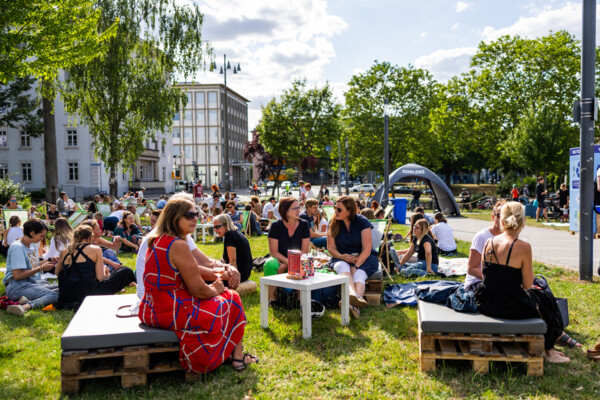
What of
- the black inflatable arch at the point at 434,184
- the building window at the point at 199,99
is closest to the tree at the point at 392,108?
the black inflatable arch at the point at 434,184

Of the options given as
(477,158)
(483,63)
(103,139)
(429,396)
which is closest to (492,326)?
(429,396)

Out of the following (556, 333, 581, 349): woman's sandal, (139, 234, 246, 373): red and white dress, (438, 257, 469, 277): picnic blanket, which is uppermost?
(139, 234, 246, 373): red and white dress

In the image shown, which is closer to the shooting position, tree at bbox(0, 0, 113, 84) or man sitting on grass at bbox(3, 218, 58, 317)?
man sitting on grass at bbox(3, 218, 58, 317)

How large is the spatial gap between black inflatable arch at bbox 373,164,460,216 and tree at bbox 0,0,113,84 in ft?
51.6

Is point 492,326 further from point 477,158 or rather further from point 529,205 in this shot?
point 477,158

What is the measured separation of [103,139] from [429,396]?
958 inches

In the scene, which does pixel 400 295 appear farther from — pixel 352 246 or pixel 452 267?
pixel 452 267

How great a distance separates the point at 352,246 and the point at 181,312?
3.34 meters

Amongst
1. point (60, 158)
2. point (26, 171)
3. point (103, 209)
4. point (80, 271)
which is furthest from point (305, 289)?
point (26, 171)

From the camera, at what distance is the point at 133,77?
24359 mm

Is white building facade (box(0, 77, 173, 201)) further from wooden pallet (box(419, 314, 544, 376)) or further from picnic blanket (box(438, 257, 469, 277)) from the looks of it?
wooden pallet (box(419, 314, 544, 376))

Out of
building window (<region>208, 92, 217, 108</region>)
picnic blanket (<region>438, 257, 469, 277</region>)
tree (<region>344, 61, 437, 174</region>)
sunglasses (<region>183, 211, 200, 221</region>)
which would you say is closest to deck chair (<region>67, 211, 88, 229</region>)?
picnic blanket (<region>438, 257, 469, 277</region>)

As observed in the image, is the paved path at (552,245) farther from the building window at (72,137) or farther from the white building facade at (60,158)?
the building window at (72,137)

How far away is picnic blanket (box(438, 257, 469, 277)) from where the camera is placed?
8969 millimetres
